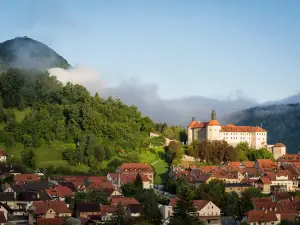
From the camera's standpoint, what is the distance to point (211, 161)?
7994 centimetres

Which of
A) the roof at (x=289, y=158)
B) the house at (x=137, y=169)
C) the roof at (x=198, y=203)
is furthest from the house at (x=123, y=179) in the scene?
the roof at (x=289, y=158)

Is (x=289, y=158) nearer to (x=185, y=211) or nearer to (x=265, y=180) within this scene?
A: (x=265, y=180)

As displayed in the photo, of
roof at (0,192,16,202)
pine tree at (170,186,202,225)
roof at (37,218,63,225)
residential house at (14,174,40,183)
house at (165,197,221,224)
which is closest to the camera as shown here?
roof at (37,218,63,225)

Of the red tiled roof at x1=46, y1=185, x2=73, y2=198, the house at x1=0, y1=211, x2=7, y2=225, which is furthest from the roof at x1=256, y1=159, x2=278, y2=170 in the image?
the house at x1=0, y1=211, x2=7, y2=225

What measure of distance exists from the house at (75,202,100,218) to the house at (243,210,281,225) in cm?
1150

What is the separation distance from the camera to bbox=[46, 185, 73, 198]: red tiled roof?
174ft

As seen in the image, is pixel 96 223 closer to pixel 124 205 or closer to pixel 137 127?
pixel 124 205

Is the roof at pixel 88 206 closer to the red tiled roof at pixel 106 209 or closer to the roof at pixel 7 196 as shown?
the red tiled roof at pixel 106 209

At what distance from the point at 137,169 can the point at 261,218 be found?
2367 centimetres

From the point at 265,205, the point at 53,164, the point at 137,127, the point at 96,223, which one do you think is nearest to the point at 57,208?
the point at 96,223

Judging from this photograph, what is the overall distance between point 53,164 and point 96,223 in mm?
27710

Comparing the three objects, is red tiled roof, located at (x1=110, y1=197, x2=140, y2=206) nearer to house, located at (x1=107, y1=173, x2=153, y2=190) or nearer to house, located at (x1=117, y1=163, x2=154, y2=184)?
house, located at (x1=107, y1=173, x2=153, y2=190)

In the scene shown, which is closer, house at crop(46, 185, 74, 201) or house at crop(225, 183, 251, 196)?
house at crop(46, 185, 74, 201)

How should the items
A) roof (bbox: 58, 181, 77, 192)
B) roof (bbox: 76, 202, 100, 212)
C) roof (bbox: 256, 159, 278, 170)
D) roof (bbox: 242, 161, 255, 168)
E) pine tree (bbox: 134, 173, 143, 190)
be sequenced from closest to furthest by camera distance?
roof (bbox: 76, 202, 100, 212) → roof (bbox: 58, 181, 77, 192) → pine tree (bbox: 134, 173, 143, 190) → roof (bbox: 256, 159, 278, 170) → roof (bbox: 242, 161, 255, 168)
